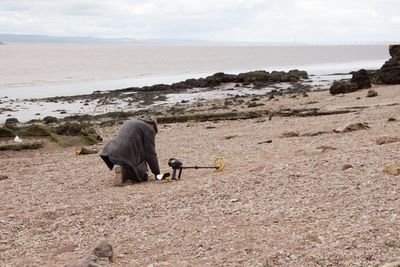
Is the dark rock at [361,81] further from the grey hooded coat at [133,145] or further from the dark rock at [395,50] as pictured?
the grey hooded coat at [133,145]

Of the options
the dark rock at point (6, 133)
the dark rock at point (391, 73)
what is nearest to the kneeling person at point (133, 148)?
the dark rock at point (6, 133)

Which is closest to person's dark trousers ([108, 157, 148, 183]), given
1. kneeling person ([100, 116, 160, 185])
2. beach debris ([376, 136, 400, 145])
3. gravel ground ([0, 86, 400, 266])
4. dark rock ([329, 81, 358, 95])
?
kneeling person ([100, 116, 160, 185])

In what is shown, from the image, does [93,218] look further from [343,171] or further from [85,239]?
[343,171]

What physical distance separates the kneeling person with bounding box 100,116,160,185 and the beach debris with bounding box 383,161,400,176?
15.4 feet

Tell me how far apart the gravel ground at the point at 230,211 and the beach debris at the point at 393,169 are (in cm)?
11

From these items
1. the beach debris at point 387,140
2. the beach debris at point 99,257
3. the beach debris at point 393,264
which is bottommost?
the beach debris at point 99,257

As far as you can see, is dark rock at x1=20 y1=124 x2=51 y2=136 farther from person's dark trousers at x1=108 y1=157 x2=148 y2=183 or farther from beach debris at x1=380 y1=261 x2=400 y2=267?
beach debris at x1=380 y1=261 x2=400 y2=267

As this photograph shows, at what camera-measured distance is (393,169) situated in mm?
9266

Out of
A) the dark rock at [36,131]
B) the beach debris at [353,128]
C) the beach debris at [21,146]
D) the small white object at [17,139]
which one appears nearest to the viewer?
the beach debris at [353,128]

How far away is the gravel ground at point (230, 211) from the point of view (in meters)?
6.83

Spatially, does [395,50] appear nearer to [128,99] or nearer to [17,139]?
[128,99]

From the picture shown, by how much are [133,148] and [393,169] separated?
203 inches

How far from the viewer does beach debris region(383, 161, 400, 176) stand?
9180mm

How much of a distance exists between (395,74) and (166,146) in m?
22.9
